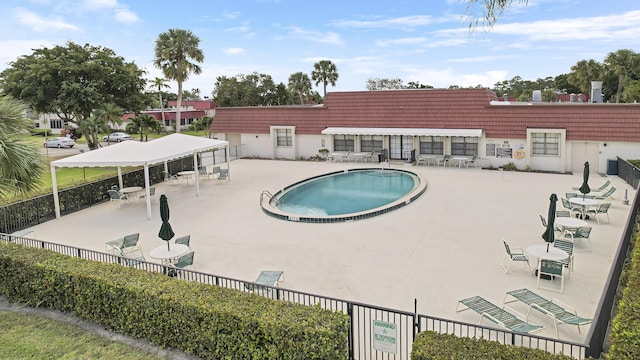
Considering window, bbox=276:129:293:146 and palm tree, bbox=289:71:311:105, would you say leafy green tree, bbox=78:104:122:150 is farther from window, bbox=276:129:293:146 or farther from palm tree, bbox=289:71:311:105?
palm tree, bbox=289:71:311:105

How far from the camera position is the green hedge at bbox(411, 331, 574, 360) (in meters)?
5.64

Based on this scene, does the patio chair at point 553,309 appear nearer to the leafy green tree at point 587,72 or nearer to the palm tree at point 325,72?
the palm tree at point 325,72

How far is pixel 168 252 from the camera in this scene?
1120 centimetres

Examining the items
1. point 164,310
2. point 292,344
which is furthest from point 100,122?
point 292,344

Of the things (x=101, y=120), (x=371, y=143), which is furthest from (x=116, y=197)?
(x=371, y=143)

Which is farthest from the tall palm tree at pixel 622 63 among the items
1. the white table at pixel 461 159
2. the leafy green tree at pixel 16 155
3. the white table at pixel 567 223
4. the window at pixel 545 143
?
the leafy green tree at pixel 16 155

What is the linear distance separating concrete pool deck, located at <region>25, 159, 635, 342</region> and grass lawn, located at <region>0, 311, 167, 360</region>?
3468mm

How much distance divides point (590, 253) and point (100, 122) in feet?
90.6

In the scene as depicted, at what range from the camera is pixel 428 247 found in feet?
41.5

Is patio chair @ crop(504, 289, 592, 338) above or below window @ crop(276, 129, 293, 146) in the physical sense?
below

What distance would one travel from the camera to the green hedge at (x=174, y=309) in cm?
659

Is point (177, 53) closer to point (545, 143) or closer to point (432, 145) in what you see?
point (432, 145)

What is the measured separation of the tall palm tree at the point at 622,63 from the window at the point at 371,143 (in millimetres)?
32782

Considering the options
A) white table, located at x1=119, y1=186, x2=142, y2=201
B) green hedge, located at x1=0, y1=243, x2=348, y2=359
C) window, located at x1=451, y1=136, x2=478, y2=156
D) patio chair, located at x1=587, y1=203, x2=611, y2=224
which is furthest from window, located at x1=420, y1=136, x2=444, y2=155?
green hedge, located at x1=0, y1=243, x2=348, y2=359
